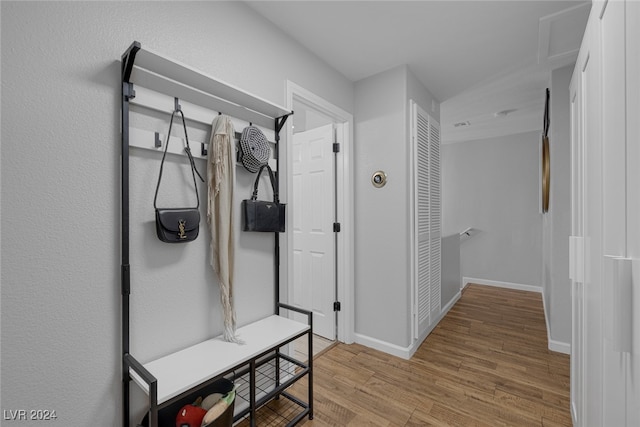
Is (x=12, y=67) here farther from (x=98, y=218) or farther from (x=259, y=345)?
(x=259, y=345)

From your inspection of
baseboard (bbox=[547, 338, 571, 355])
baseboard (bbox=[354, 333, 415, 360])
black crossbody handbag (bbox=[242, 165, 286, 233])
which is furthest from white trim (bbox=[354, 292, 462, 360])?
black crossbody handbag (bbox=[242, 165, 286, 233])

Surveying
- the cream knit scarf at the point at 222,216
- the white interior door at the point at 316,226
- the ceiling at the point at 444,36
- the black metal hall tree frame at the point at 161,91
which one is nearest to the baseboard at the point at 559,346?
the white interior door at the point at 316,226

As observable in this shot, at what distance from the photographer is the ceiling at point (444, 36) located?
1825 millimetres

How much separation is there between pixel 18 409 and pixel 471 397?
7.69 feet

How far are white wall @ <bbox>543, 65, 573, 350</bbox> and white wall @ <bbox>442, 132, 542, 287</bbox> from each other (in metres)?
2.27

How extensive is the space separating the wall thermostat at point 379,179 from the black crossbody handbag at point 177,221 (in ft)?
5.40

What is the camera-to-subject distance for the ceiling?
1.83 meters

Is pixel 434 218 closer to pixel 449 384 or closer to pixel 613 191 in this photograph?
pixel 449 384

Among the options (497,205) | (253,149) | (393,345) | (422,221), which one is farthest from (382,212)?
(497,205)

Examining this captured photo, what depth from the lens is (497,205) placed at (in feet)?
16.3

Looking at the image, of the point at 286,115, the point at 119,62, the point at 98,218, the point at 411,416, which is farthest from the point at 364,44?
the point at 411,416

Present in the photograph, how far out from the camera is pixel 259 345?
1502 mm

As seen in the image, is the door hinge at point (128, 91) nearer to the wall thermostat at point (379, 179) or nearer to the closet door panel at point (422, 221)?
the wall thermostat at point (379, 179)

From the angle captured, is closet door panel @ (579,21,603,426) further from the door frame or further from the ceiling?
the door frame
